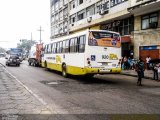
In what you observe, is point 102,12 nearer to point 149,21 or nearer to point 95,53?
point 149,21

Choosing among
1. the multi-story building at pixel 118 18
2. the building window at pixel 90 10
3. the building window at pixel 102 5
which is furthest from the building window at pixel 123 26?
the building window at pixel 90 10

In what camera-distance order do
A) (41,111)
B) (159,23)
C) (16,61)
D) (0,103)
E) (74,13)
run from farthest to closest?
(74,13)
(16,61)
(159,23)
(0,103)
(41,111)

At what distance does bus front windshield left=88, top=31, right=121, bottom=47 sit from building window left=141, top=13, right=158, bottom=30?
11.7 meters

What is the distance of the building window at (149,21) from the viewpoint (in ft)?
95.2

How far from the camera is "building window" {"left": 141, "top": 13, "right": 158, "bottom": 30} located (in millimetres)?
29014

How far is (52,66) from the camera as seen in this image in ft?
85.4

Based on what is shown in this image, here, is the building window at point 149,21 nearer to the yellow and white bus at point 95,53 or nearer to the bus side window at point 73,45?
the yellow and white bus at point 95,53

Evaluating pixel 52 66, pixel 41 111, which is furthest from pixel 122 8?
pixel 41 111

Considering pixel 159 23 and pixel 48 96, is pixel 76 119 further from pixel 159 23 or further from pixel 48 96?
pixel 159 23

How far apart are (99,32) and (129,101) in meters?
7.81

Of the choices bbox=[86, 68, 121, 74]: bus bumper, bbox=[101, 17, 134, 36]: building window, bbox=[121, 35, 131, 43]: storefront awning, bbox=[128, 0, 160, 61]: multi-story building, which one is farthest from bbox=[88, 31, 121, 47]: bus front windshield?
bbox=[101, 17, 134, 36]: building window

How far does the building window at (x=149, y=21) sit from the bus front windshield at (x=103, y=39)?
11673mm

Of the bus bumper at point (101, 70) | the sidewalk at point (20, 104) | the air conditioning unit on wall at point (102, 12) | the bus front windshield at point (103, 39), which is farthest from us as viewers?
the air conditioning unit on wall at point (102, 12)

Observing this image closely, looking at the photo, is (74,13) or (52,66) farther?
(74,13)
